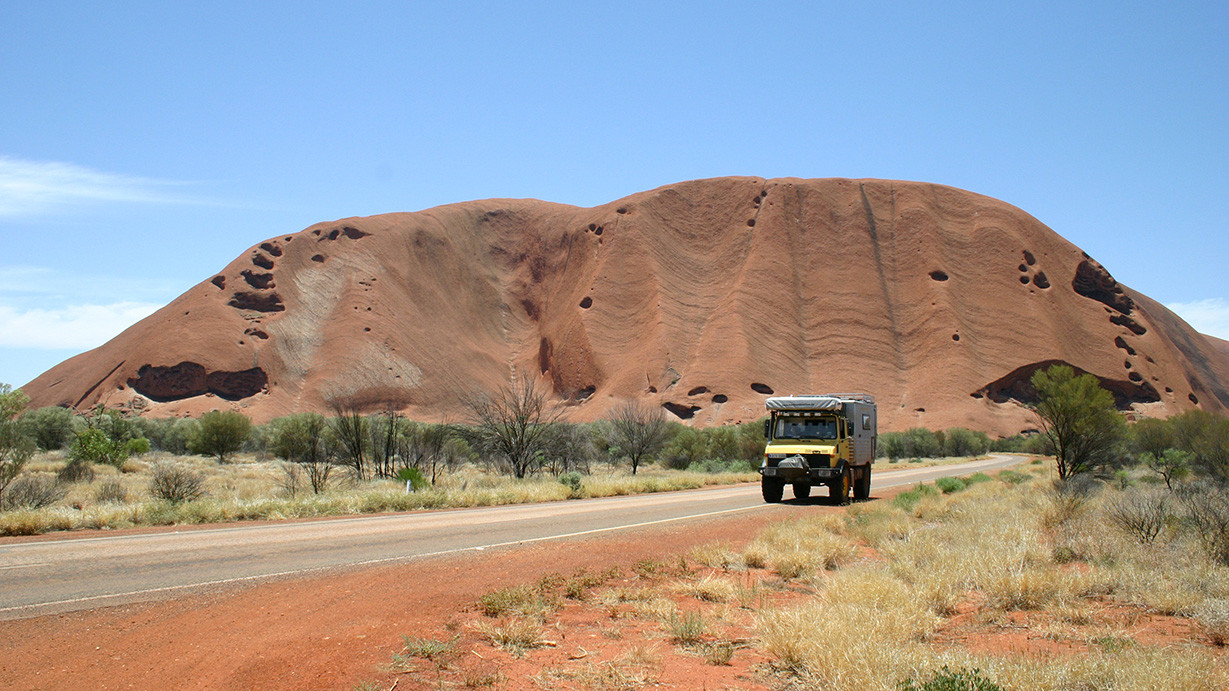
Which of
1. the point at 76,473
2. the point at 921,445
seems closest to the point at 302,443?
the point at 76,473

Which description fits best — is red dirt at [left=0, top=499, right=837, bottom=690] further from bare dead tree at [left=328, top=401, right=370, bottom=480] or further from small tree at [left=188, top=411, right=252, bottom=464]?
small tree at [left=188, top=411, right=252, bottom=464]

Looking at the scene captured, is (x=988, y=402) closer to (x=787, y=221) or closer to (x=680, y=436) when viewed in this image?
(x=787, y=221)

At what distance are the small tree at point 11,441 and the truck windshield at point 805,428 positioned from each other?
18.9 meters

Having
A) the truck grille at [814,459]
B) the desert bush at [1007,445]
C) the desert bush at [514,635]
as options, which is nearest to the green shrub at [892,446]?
the desert bush at [1007,445]

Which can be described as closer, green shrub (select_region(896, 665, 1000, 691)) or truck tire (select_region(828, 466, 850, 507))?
green shrub (select_region(896, 665, 1000, 691))

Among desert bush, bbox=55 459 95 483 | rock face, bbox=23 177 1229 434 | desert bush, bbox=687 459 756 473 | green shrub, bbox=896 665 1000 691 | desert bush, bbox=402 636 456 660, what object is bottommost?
desert bush, bbox=687 459 756 473

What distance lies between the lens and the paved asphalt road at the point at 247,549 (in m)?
7.92

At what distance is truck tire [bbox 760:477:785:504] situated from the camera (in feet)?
67.6

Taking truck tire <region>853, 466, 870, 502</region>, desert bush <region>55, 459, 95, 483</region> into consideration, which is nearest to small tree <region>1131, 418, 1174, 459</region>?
truck tire <region>853, 466, 870, 502</region>

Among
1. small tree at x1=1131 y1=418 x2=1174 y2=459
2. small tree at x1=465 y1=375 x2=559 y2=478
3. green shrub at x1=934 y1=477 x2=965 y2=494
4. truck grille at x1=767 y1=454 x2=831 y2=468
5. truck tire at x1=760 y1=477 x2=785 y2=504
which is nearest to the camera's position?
truck grille at x1=767 y1=454 x2=831 y2=468

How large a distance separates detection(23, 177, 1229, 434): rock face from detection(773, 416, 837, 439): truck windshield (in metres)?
55.9

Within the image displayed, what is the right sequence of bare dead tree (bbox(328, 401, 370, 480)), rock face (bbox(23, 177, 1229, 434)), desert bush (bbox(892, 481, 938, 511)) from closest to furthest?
desert bush (bbox(892, 481, 938, 511))
bare dead tree (bbox(328, 401, 370, 480))
rock face (bbox(23, 177, 1229, 434))

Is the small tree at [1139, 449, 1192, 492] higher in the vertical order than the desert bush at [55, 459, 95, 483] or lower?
higher

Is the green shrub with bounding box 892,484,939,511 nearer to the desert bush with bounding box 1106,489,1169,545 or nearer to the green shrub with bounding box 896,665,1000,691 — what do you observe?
the desert bush with bounding box 1106,489,1169,545
